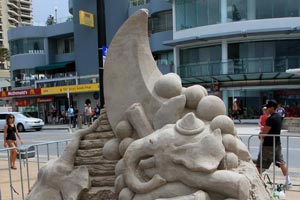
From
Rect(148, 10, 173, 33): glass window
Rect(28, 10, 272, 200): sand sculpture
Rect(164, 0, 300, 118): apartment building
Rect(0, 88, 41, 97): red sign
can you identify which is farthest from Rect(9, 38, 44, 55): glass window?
Rect(28, 10, 272, 200): sand sculpture

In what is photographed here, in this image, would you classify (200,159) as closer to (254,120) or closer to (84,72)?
(254,120)

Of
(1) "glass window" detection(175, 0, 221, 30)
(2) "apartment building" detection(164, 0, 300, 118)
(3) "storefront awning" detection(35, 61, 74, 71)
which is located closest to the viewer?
(2) "apartment building" detection(164, 0, 300, 118)

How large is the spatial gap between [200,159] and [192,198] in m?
0.35

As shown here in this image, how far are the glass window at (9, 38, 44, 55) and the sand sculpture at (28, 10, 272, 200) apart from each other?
35958 mm

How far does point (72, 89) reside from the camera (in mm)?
30109

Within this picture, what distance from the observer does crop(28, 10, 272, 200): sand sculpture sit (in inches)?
133

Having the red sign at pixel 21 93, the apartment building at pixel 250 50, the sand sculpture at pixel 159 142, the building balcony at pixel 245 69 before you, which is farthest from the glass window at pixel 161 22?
the sand sculpture at pixel 159 142

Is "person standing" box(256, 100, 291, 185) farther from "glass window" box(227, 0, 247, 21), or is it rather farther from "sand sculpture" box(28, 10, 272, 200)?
"glass window" box(227, 0, 247, 21)

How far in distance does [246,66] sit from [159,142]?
21980 millimetres

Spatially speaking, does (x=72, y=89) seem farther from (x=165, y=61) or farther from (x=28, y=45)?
(x=28, y=45)

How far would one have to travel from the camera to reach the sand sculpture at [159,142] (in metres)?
3.39

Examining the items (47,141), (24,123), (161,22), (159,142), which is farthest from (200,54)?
(159,142)

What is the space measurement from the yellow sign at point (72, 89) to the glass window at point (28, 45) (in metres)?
8.07

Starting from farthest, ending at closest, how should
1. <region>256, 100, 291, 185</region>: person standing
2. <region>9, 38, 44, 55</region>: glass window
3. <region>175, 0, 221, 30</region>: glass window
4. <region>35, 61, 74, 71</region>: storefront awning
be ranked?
<region>9, 38, 44, 55</region>: glass window
<region>35, 61, 74, 71</region>: storefront awning
<region>175, 0, 221, 30</region>: glass window
<region>256, 100, 291, 185</region>: person standing
